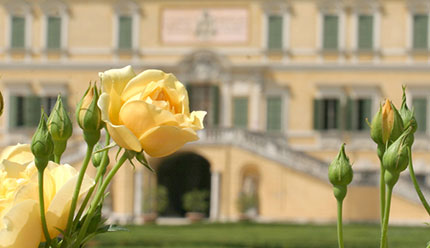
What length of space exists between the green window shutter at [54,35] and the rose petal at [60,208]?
93.4ft

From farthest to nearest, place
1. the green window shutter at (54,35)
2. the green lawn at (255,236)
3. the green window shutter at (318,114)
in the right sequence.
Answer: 1. the green window shutter at (54,35)
2. the green window shutter at (318,114)
3. the green lawn at (255,236)

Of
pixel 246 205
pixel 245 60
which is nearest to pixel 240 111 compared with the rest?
pixel 245 60

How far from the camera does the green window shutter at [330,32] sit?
94.4 ft

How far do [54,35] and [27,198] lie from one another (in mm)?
28607

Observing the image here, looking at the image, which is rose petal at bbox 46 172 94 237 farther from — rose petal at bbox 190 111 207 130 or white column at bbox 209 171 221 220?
white column at bbox 209 171 221 220

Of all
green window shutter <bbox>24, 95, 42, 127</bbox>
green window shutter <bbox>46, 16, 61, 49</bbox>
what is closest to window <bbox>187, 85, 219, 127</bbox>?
green window shutter <bbox>46, 16, 61, 49</bbox>

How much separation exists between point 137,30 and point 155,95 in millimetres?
27914

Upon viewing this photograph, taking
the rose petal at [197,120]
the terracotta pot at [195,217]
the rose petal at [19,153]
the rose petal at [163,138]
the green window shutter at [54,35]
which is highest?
the green window shutter at [54,35]

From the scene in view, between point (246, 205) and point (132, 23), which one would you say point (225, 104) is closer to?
point (132, 23)

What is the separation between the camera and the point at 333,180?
6.06ft

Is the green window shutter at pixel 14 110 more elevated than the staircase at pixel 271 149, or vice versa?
the green window shutter at pixel 14 110

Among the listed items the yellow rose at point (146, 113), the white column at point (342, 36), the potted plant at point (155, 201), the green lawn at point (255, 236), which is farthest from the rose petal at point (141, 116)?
the white column at point (342, 36)

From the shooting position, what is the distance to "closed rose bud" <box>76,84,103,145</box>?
168 centimetres

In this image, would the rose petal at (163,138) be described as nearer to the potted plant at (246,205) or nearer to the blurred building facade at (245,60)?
the potted plant at (246,205)
